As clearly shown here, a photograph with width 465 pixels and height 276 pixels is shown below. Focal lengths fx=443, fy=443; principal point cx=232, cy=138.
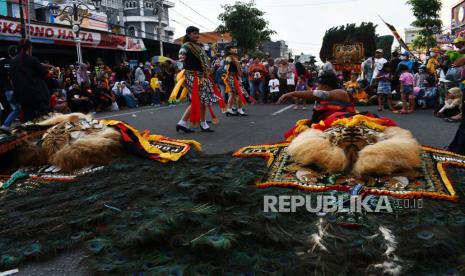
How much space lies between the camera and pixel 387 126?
409cm

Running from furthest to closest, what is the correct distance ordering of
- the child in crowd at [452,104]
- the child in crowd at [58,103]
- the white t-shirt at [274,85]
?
the white t-shirt at [274,85], the child in crowd at [58,103], the child in crowd at [452,104]

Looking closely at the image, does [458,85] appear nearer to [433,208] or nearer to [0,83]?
[433,208]

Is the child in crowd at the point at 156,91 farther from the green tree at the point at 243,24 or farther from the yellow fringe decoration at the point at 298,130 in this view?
the green tree at the point at 243,24

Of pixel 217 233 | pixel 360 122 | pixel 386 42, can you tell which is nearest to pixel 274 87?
pixel 360 122

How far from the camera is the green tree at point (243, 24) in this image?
42438mm

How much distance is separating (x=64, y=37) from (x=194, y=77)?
15044 mm

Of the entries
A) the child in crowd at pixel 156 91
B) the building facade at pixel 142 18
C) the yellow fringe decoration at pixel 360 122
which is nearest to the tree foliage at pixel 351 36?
the child in crowd at pixel 156 91

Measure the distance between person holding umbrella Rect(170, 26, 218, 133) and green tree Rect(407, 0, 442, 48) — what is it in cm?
3347

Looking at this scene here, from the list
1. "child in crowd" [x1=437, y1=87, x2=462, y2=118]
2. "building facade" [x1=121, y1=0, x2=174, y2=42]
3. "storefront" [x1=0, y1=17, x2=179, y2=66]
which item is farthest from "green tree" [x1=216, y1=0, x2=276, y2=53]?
"child in crowd" [x1=437, y1=87, x2=462, y2=118]

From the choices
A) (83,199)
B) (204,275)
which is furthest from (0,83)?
(204,275)

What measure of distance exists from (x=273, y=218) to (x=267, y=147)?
5.79 feet

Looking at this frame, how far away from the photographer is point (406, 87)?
37.9 feet

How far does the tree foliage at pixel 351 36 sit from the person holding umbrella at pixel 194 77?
16.0 metres

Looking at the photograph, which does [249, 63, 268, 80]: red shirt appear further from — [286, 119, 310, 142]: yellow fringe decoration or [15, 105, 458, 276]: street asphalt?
[286, 119, 310, 142]: yellow fringe decoration
